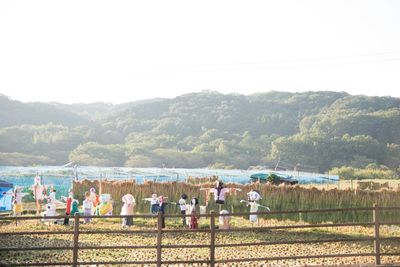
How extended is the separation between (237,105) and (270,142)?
18822mm

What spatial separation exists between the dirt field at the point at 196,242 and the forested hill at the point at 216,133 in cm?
5186

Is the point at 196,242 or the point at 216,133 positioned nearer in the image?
the point at 196,242

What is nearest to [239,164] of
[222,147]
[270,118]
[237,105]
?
[222,147]

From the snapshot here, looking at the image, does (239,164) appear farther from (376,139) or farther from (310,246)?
(310,246)

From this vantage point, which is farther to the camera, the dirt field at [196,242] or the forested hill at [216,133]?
the forested hill at [216,133]

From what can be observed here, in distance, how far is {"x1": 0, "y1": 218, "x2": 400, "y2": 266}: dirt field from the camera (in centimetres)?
1309

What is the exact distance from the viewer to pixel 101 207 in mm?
21188

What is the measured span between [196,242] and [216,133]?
74822 millimetres

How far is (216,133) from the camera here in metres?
90.3

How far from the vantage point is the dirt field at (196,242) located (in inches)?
515

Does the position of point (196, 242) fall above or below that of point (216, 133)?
below

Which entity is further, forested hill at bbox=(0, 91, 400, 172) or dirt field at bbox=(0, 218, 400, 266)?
forested hill at bbox=(0, 91, 400, 172)

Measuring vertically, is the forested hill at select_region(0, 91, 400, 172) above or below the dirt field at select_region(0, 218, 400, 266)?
above

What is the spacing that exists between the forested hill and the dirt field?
51.9m
